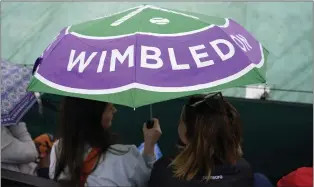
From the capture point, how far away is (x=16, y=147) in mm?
2713

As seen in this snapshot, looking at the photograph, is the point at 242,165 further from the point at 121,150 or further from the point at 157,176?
the point at 121,150

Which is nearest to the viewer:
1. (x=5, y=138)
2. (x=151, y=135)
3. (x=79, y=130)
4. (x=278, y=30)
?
(x=79, y=130)

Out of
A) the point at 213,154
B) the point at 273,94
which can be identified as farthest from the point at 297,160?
the point at 213,154

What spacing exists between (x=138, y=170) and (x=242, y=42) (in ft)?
2.71

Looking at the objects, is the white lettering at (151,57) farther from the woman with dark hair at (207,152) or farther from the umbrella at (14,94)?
the umbrella at (14,94)

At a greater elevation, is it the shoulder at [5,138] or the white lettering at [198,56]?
the white lettering at [198,56]

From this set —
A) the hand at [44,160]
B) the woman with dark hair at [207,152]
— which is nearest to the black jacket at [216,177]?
the woman with dark hair at [207,152]

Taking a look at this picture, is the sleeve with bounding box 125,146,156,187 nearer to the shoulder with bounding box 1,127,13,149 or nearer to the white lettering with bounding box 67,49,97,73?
the white lettering with bounding box 67,49,97,73

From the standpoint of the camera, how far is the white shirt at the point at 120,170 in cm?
204

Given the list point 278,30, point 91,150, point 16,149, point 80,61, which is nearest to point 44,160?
point 16,149

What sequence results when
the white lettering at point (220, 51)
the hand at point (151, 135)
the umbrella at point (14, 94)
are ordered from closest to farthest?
1. the white lettering at point (220, 51)
2. the hand at point (151, 135)
3. the umbrella at point (14, 94)

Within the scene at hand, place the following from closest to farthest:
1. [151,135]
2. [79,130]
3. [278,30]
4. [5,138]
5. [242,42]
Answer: [242,42] → [79,130] → [151,135] → [5,138] → [278,30]

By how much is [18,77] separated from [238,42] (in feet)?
5.22

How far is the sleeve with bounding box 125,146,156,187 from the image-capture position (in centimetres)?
210
